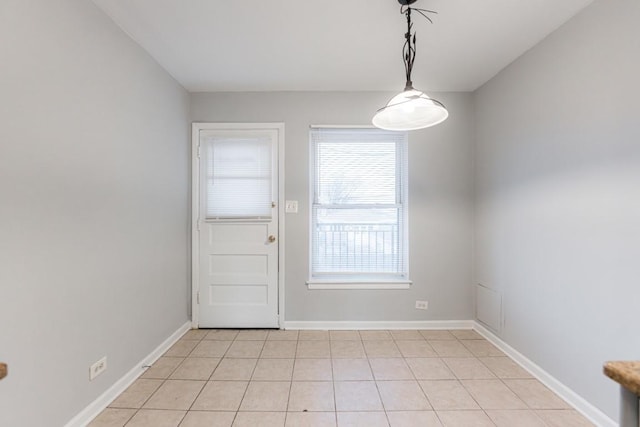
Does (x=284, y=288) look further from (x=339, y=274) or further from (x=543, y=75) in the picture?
(x=543, y=75)

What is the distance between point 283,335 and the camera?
2967 millimetres

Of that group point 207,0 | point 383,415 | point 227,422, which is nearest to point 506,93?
point 207,0

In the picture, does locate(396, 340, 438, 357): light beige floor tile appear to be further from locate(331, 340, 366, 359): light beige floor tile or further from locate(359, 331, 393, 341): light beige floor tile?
locate(331, 340, 366, 359): light beige floor tile

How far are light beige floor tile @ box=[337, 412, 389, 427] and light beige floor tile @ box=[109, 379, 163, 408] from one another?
51.9 inches

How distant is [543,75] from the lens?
7.09 feet

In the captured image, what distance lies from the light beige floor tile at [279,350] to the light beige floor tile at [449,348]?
1.31m

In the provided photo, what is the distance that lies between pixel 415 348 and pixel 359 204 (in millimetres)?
1493

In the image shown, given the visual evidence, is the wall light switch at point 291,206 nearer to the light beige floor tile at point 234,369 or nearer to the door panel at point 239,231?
the door panel at point 239,231

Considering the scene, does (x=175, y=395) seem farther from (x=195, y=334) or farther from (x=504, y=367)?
(x=504, y=367)

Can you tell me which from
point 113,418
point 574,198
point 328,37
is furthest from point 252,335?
point 574,198

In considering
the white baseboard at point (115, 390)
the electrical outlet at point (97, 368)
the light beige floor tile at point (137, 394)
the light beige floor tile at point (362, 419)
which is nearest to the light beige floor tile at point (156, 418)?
the light beige floor tile at point (137, 394)

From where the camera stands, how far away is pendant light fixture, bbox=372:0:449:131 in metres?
1.48

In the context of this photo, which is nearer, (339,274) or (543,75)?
(543,75)

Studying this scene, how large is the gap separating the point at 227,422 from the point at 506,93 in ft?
10.9
